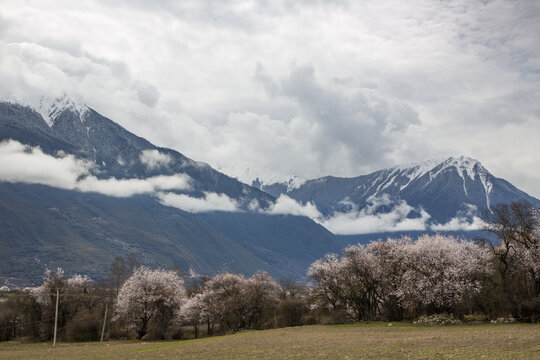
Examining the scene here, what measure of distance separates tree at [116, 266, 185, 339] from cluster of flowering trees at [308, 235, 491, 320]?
30.8 metres

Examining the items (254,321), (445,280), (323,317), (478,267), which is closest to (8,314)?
(254,321)

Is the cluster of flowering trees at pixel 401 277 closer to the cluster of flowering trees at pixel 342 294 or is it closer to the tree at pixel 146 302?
the cluster of flowering trees at pixel 342 294

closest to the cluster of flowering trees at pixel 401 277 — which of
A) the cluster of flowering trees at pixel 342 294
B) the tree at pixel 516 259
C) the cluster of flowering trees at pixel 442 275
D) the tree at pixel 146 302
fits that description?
the cluster of flowering trees at pixel 442 275

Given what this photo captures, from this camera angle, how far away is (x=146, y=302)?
310 feet

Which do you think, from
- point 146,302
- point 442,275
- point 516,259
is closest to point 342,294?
point 442,275

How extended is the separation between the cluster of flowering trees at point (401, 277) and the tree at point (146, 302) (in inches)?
1212

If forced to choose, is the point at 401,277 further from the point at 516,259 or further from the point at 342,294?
the point at 516,259

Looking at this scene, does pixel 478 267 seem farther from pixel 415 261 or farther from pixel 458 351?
pixel 458 351

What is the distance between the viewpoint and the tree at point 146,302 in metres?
94.2

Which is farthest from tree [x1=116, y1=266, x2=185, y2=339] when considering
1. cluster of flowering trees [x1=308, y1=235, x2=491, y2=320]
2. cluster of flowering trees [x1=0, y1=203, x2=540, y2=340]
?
cluster of flowering trees [x1=308, y1=235, x2=491, y2=320]

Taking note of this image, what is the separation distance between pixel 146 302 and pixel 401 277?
50.9m

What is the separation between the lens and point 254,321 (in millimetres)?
103500

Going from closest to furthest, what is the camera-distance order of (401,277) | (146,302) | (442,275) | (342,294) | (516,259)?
1. (516,259)
2. (442,275)
3. (401,277)
4. (146,302)
5. (342,294)

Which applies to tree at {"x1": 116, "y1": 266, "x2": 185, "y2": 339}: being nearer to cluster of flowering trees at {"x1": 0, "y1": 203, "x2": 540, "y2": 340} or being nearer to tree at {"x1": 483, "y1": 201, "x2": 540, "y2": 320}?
cluster of flowering trees at {"x1": 0, "y1": 203, "x2": 540, "y2": 340}
